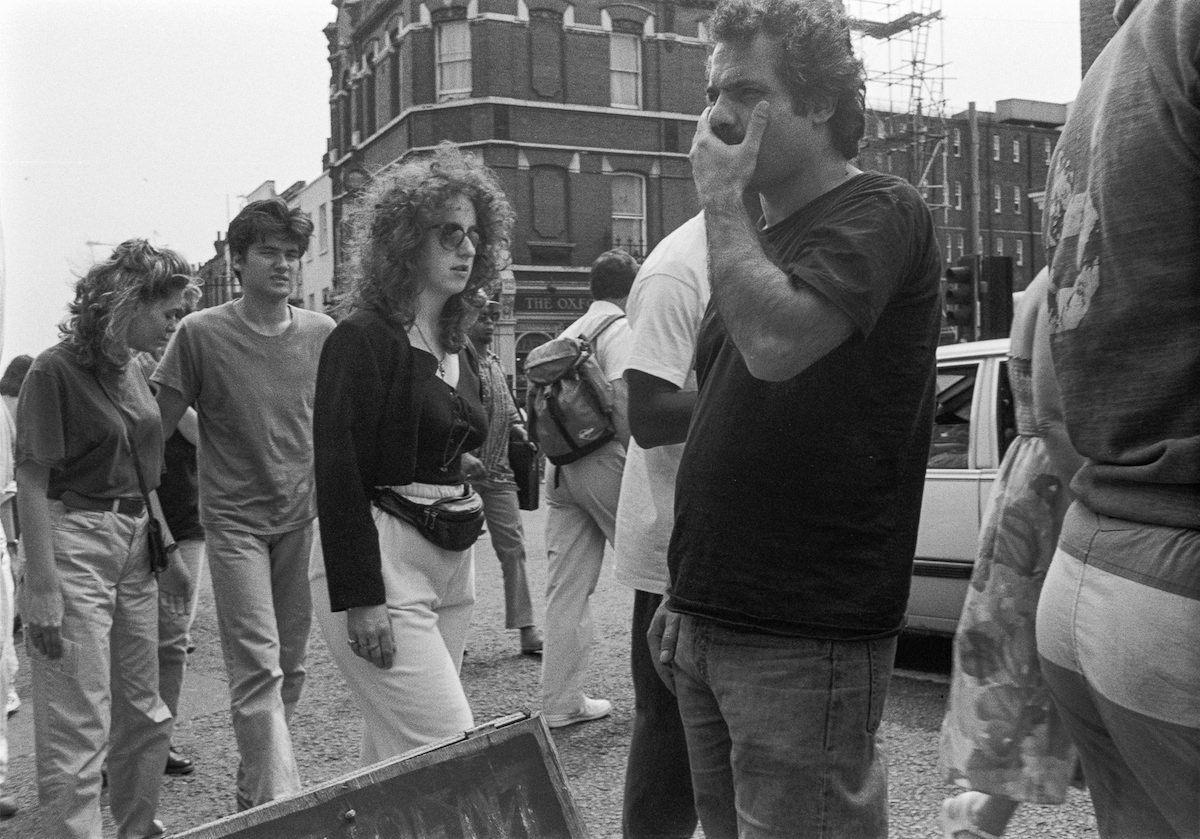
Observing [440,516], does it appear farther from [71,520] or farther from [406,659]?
[71,520]

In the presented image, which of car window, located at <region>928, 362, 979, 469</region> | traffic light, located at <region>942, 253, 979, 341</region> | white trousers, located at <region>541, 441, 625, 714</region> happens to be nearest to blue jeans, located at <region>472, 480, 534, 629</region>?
white trousers, located at <region>541, 441, 625, 714</region>

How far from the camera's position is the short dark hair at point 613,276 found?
5.66 m

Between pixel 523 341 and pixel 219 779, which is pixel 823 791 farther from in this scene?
pixel 523 341

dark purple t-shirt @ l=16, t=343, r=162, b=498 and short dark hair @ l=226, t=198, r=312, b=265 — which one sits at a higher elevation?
short dark hair @ l=226, t=198, r=312, b=265

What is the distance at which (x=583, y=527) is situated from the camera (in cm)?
577

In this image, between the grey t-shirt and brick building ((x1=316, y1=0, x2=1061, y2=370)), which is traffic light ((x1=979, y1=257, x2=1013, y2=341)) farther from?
brick building ((x1=316, y1=0, x2=1061, y2=370))

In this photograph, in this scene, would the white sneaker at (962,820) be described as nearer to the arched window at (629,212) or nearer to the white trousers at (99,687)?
the white trousers at (99,687)

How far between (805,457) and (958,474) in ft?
15.1

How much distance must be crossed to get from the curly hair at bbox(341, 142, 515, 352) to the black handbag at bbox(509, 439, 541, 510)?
11.9 ft

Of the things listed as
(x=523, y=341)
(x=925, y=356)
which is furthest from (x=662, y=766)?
(x=523, y=341)

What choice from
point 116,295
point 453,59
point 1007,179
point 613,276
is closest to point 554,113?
point 453,59

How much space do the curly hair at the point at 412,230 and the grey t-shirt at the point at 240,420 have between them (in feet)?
3.67

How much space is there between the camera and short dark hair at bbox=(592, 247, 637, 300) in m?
5.66

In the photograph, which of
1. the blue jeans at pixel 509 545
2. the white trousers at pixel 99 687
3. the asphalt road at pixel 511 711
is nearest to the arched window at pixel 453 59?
the asphalt road at pixel 511 711
